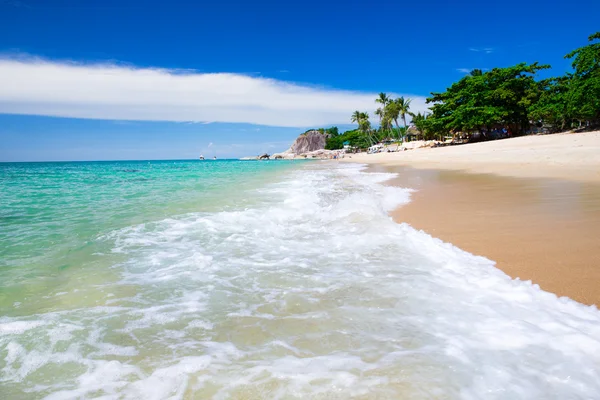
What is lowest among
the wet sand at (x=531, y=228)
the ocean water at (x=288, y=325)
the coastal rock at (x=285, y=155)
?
the ocean water at (x=288, y=325)

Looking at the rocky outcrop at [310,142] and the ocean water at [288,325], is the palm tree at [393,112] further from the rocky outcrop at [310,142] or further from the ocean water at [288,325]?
the rocky outcrop at [310,142]

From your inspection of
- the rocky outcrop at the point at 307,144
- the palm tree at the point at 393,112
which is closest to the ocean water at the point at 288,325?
the palm tree at the point at 393,112

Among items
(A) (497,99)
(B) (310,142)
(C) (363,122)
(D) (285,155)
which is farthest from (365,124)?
(D) (285,155)

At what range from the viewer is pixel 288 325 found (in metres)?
2.68

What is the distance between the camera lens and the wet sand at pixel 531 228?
10.7ft

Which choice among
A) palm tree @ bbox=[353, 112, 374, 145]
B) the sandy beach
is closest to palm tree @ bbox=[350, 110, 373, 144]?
palm tree @ bbox=[353, 112, 374, 145]

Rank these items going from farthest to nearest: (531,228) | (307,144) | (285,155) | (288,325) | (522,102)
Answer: (285,155) → (307,144) → (522,102) → (531,228) → (288,325)

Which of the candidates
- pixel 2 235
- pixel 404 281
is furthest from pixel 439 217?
pixel 2 235

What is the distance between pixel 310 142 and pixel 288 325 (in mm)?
149815

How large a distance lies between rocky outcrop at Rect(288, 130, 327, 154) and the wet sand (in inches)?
5542

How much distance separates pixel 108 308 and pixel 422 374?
9.46ft

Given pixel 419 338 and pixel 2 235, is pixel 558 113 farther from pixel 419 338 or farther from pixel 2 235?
pixel 2 235

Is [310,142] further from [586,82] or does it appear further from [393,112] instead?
[586,82]

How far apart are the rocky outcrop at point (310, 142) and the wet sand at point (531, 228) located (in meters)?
141
